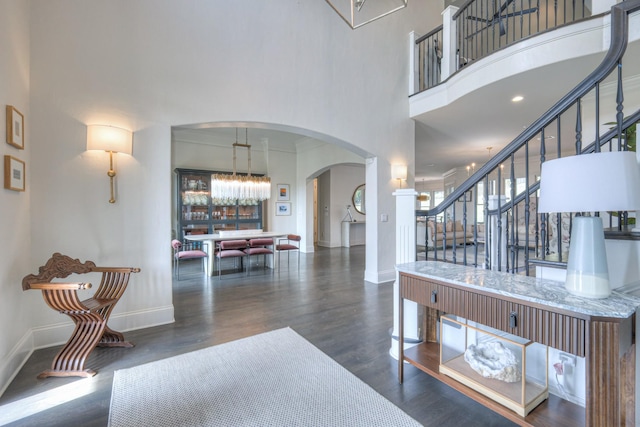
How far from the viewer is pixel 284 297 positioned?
13.0 ft

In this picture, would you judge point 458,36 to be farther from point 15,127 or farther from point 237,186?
point 15,127

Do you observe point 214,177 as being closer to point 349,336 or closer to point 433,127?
point 349,336

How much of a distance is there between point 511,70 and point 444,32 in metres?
1.59

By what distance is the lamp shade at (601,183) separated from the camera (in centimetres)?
112

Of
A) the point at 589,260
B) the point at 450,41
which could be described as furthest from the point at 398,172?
the point at 589,260

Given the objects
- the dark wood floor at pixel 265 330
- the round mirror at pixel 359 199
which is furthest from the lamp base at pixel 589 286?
the round mirror at pixel 359 199

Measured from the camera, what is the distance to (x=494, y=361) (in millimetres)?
1748

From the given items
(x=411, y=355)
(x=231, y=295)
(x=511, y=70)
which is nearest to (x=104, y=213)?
(x=231, y=295)

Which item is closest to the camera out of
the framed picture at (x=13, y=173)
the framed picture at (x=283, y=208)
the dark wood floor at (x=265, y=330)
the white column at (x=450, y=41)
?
the dark wood floor at (x=265, y=330)

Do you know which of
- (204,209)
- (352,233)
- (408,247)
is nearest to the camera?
(408,247)

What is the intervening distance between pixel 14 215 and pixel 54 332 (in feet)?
3.82

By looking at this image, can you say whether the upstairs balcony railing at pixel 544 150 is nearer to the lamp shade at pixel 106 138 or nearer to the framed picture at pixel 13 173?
the lamp shade at pixel 106 138

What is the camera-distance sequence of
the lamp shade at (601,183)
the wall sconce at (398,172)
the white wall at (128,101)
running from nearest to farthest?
1. the lamp shade at (601,183)
2. the white wall at (128,101)
3. the wall sconce at (398,172)

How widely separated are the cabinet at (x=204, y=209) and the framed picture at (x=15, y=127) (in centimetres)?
437
